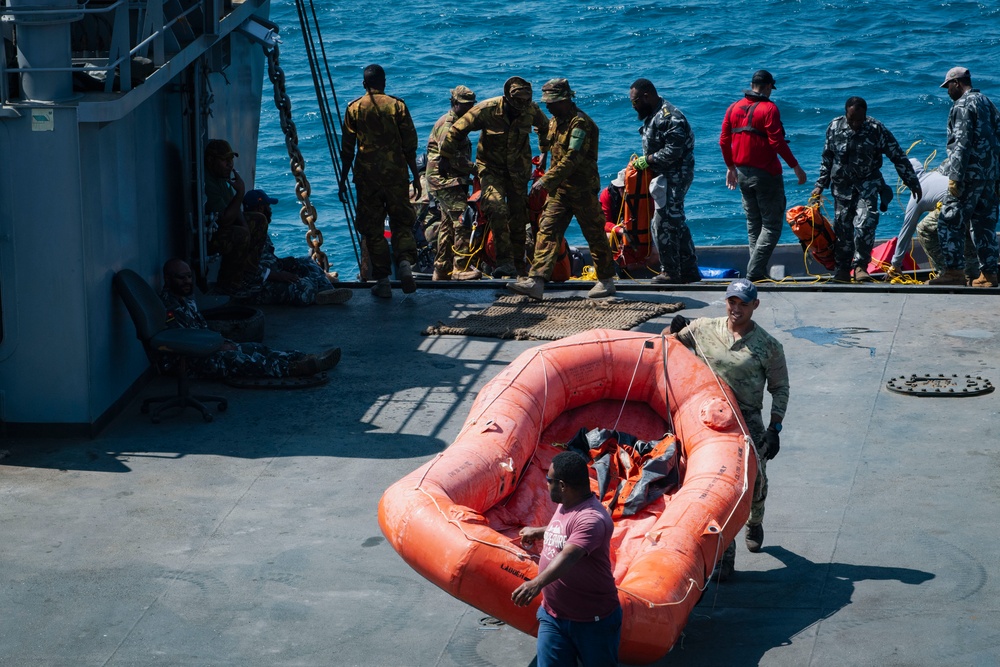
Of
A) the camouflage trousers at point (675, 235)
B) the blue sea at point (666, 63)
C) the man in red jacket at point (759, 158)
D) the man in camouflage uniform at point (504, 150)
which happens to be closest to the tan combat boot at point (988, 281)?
the man in red jacket at point (759, 158)

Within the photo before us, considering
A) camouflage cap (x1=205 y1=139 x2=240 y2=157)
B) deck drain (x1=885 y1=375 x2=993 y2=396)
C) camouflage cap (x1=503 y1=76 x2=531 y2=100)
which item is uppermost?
camouflage cap (x1=503 y1=76 x2=531 y2=100)

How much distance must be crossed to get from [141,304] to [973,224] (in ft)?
25.9

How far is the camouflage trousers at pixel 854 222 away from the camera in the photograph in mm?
12820

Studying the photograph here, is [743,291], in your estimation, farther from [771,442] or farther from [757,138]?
[757,138]

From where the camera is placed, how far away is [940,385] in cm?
1021

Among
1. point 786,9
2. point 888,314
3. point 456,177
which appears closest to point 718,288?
point 888,314

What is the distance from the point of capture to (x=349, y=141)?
12914mm

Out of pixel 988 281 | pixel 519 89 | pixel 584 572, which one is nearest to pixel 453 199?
pixel 519 89

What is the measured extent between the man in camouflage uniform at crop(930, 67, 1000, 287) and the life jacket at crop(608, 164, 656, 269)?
3.10 m

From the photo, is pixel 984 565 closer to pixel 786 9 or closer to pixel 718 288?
pixel 718 288

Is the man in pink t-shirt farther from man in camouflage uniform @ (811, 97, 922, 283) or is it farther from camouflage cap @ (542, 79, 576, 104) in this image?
man in camouflage uniform @ (811, 97, 922, 283)

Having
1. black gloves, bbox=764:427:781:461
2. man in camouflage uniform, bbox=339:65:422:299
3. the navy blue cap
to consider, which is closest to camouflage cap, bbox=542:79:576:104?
man in camouflage uniform, bbox=339:65:422:299

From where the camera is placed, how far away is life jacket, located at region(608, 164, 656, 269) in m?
14.6

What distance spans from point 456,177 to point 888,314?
4658 mm
